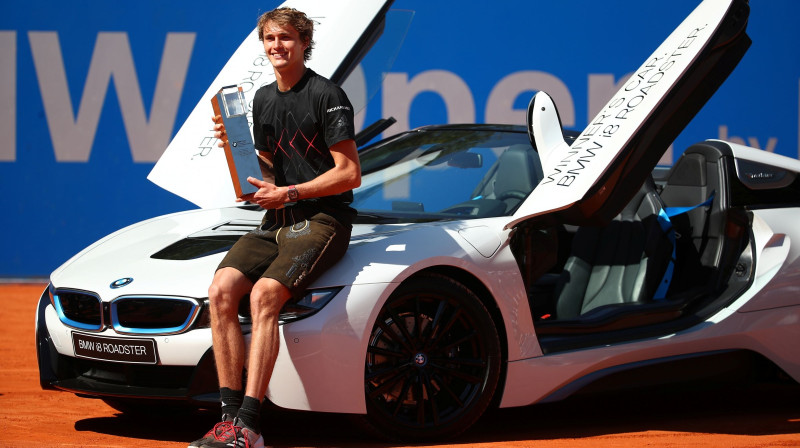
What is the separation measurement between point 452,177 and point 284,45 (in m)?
1.31

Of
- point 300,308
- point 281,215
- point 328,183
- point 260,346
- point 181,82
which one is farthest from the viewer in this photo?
point 181,82

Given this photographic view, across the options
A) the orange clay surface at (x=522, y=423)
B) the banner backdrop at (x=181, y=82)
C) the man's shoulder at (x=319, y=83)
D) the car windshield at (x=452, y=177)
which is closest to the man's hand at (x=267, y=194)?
the man's shoulder at (x=319, y=83)

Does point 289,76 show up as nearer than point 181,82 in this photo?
Yes

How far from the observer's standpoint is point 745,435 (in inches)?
201

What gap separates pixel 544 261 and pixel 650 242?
81 centimetres

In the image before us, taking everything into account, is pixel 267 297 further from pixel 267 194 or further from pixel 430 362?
pixel 430 362

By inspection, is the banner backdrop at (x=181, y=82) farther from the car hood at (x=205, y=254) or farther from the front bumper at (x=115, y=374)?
the front bumper at (x=115, y=374)

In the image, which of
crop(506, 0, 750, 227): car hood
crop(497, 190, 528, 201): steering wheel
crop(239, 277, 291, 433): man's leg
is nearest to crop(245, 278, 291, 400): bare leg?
crop(239, 277, 291, 433): man's leg

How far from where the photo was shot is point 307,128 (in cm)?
457

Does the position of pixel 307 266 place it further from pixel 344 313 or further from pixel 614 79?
pixel 614 79

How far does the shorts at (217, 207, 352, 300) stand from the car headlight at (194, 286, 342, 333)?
0.13 ft

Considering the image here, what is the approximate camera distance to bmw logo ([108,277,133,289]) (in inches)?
181

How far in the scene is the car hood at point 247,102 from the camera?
565 centimetres

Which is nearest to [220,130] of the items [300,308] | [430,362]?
[300,308]
